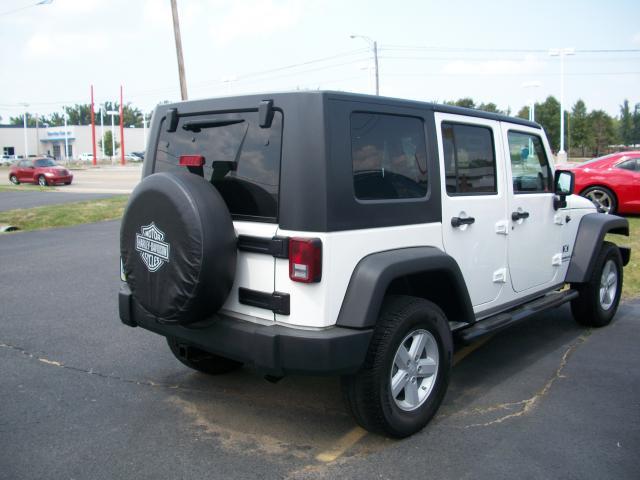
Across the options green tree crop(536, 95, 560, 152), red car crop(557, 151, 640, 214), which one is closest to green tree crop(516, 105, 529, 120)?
green tree crop(536, 95, 560, 152)

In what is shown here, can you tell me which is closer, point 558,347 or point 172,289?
point 172,289

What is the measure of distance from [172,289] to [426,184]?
1.68 meters

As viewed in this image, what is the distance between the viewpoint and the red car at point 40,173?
31609 mm

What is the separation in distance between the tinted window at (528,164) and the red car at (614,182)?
321 inches

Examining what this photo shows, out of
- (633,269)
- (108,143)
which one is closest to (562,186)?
(633,269)

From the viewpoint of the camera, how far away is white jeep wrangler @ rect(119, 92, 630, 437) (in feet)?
10.3

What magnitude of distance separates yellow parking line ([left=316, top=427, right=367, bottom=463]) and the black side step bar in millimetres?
943

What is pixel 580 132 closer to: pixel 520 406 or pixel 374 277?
pixel 520 406

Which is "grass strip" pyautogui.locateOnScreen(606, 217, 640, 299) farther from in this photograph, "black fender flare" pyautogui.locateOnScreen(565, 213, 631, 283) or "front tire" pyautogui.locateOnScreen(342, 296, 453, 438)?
"front tire" pyautogui.locateOnScreen(342, 296, 453, 438)

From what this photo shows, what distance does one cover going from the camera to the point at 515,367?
15.9 ft

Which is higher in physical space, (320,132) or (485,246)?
(320,132)

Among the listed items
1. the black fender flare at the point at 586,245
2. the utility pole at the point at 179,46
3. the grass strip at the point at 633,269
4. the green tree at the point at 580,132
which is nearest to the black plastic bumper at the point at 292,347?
the black fender flare at the point at 586,245

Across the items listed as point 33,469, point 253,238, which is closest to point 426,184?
point 253,238

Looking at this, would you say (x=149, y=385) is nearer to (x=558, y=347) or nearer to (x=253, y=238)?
(x=253, y=238)
